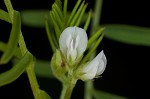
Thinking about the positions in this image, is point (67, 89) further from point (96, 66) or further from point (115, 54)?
point (115, 54)

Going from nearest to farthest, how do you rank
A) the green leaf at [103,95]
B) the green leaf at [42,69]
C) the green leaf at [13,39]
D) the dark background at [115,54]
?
the green leaf at [13,39] → the green leaf at [103,95] → the green leaf at [42,69] → the dark background at [115,54]

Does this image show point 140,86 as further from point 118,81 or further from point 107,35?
point 107,35

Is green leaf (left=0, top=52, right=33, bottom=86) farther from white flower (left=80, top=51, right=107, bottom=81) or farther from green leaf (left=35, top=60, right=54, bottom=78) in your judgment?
green leaf (left=35, top=60, right=54, bottom=78)

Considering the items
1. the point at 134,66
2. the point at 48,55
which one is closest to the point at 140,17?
the point at 134,66

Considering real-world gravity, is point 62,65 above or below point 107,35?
above

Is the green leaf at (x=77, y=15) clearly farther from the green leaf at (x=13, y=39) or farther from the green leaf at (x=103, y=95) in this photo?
the green leaf at (x=103, y=95)

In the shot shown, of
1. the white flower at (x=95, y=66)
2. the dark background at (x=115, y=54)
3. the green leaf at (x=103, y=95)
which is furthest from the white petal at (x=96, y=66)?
the dark background at (x=115, y=54)
